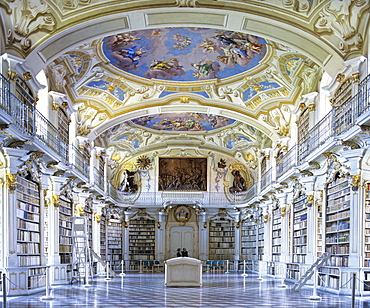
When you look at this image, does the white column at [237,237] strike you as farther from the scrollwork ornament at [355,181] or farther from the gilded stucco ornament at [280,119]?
the scrollwork ornament at [355,181]

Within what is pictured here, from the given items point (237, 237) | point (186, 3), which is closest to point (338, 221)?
point (186, 3)

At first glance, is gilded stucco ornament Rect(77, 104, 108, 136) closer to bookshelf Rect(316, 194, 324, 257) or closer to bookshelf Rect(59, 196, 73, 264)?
bookshelf Rect(59, 196, 73, 264)

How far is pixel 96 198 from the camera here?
23.7 metres

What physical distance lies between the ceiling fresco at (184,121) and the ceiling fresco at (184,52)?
5369 mm

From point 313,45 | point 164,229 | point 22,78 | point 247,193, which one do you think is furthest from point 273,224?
point 22,78

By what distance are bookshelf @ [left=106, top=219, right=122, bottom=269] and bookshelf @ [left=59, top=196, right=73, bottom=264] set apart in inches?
326

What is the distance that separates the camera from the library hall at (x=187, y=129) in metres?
12.1

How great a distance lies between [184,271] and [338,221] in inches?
191

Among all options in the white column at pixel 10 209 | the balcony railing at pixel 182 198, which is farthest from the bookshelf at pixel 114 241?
the white column at pixel 10 209

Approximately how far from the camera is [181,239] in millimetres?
30094

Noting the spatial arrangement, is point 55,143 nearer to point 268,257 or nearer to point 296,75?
point 296,75

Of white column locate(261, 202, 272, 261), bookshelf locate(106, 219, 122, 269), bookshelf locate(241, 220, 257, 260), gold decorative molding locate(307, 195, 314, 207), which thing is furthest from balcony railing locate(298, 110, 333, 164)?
bookshelf locate(106, 219, 122, 269)

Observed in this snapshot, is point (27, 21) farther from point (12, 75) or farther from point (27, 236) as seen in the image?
point (27, 236)

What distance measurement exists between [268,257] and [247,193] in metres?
7.33
